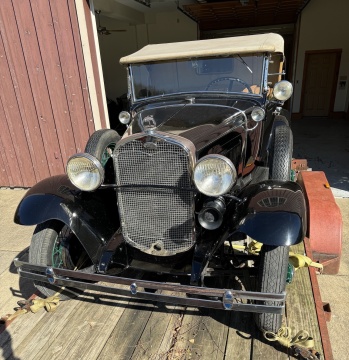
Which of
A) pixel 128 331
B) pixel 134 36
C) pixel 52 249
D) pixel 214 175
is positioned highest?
pixel 134 36

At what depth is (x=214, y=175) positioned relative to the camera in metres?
1.71

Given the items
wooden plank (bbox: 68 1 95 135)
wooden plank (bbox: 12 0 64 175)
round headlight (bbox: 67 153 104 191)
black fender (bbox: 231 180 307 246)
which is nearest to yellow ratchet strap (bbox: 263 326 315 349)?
black fender (bbox: 231 180 307 246)

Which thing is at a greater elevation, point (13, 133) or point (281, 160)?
point (281, 160)

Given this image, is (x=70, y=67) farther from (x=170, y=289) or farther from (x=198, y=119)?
(x=170, y=289)

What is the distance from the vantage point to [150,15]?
937 centimetres

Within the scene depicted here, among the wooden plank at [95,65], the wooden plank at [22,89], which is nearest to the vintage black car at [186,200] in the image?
the wooden plank at [95,65]

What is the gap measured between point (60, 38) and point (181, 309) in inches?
147

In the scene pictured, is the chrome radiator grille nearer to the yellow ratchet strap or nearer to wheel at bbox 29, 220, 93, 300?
wheel at bbox 29, 220, 93, 300

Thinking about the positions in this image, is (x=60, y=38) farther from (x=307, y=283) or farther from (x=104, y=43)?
(x=104, y=43)

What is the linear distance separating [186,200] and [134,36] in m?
9.38

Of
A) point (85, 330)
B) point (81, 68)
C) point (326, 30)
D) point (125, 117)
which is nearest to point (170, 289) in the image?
point (85, 330)

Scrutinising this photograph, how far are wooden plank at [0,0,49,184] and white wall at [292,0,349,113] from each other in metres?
8.15

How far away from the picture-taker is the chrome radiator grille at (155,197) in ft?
6.08

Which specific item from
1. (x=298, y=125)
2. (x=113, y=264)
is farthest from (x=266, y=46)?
(x=298, y=125)
